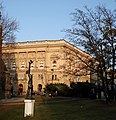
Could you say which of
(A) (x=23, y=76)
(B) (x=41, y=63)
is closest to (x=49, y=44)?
(B) (x=41, y=63)

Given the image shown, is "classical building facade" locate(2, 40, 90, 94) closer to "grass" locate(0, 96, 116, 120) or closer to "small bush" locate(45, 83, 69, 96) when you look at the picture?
"small bush" locate(45, 83, 69, 96)

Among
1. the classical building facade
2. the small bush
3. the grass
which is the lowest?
the grass

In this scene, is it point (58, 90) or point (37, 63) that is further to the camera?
point (37, 63)

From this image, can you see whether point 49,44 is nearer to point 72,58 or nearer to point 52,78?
point 52,78

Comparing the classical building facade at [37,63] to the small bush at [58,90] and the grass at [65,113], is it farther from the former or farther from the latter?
the grass at [65,113]

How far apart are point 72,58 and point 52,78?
7955 cm

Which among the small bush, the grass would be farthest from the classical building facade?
the grass

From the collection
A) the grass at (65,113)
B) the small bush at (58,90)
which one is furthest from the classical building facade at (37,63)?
the grass at (65,113)

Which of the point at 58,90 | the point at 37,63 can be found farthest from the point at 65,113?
the point at 37,63

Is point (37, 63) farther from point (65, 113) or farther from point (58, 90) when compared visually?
point (65, 113)

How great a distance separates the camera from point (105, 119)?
18125 mm

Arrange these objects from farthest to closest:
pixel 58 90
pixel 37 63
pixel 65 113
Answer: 1. pixel 37 63
2. pixel 58 90
3. pixel 65 113

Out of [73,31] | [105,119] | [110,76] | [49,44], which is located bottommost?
[105,119]

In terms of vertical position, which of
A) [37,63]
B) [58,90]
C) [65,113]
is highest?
[37,63]
